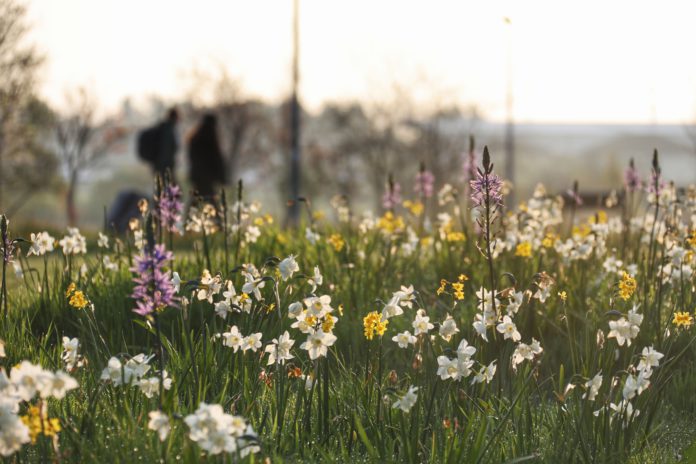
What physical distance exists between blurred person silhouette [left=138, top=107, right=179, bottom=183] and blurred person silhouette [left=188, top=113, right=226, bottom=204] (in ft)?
2.65

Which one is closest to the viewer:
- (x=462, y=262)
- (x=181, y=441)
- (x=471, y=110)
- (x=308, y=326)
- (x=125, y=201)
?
(x=181, y=441)

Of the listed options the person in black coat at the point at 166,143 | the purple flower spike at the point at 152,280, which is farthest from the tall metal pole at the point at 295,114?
the purple flower spike at the point at 152,280

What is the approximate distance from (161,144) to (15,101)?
8.42 metres

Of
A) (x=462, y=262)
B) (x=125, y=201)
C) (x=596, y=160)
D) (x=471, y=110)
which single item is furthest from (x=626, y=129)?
(x=462, y=262)

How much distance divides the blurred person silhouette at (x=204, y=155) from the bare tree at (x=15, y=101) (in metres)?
4.06

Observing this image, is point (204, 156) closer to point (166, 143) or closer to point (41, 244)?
point (166, 143)

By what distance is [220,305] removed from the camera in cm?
436

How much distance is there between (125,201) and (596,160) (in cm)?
8235

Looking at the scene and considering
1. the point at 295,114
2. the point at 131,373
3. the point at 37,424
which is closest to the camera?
the point at 37,424

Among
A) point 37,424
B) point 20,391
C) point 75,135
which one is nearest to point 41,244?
point 37,424

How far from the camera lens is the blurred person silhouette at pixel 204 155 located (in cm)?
1728

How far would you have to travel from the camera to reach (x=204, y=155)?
17.3 metres

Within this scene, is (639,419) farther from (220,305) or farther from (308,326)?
(220,305)

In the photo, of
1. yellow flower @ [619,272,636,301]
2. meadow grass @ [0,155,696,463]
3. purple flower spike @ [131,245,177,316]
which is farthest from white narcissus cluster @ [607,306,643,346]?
purple flower spike @ [131,245,177,316]
